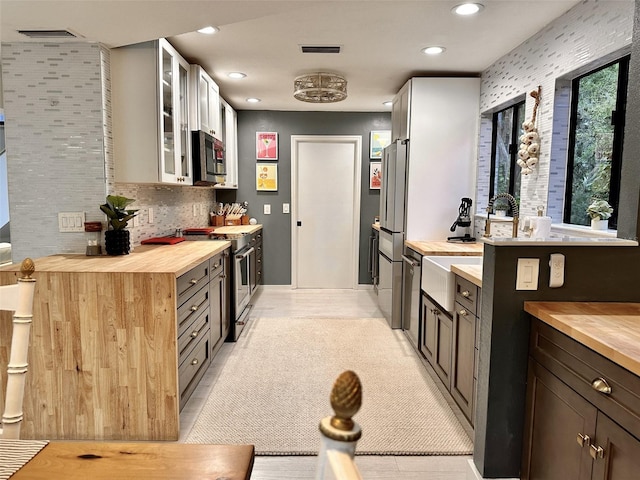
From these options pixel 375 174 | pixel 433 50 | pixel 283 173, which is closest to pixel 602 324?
pixel 433 50

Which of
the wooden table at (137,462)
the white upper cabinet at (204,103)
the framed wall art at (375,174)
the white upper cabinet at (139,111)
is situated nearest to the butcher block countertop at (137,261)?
the white upper cabinet at (139,111)

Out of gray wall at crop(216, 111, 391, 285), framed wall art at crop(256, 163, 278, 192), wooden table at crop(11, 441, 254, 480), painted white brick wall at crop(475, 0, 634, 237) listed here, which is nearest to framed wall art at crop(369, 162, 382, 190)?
gray wall at crop(216, 111, 391, 285)

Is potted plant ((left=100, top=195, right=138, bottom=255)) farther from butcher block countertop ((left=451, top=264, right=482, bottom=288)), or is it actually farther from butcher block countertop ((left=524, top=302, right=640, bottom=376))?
butcher block countertop ((left=524, top=302, right=640, bottom=376))

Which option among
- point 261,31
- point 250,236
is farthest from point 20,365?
point 250,236

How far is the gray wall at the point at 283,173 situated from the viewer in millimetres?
5559

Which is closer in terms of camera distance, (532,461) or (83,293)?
(532,461)

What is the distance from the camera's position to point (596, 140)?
2441mm

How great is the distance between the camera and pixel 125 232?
2.59 meters

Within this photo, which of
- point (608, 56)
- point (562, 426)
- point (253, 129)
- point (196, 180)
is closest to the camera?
point (562, 426)

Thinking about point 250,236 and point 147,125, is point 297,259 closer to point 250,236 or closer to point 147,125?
point 250,236

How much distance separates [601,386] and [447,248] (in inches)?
83.0

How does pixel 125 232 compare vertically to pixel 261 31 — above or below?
below

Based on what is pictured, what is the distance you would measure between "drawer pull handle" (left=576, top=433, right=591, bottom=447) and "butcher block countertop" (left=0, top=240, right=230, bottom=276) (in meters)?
1.76

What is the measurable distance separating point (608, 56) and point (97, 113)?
2891 millimetres
